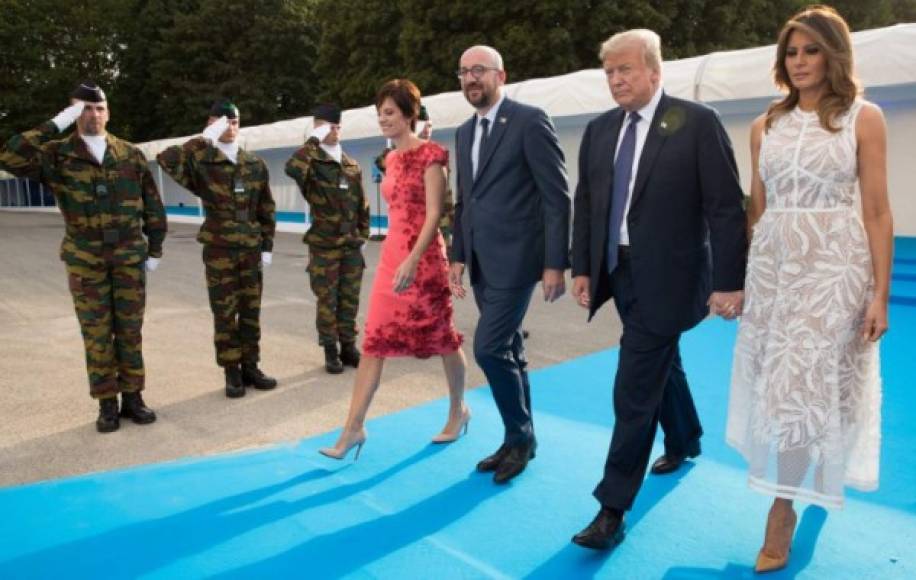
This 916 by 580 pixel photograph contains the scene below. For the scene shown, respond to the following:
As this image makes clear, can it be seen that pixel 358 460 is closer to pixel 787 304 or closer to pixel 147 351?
pixel 787 304

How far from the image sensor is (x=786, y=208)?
104 inches

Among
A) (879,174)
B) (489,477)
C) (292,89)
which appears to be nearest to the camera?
(879,174)

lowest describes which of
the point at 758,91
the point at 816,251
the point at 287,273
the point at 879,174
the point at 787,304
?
the point at 287,273

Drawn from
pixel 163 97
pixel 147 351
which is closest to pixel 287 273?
pixel 147 351

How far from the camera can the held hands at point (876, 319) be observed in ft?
8.21

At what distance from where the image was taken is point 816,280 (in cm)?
257

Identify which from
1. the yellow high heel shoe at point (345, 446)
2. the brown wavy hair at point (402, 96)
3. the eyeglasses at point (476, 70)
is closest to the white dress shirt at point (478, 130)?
the eyeglasses at point (476, 70)

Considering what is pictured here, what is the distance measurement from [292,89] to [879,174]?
36419 mm

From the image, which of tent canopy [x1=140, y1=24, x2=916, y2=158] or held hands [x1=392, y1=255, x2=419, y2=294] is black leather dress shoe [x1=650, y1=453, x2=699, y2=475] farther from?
tent canopy [x1=140, y1=24, x2=916, y2=158]

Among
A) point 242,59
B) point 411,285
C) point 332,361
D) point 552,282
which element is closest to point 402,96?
point 411,285

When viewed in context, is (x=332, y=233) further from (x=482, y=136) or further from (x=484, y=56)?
(x=484, y=56)

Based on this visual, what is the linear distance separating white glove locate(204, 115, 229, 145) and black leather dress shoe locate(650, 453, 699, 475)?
3352mm

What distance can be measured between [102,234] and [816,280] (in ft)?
12.4

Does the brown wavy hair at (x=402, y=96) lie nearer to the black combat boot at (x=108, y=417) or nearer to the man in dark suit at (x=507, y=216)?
the man in dark suit at (x=507, y=216)
